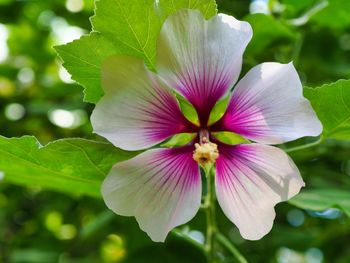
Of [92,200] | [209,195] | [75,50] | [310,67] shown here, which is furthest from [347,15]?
[92,200]

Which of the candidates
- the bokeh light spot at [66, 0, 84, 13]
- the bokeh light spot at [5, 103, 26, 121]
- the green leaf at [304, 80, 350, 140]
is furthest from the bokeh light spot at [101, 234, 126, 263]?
the green leaf at [304, 80, 350, 140]

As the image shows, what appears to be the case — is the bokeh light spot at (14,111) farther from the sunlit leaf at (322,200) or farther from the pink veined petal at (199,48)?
the pink veined petal at (199,48)

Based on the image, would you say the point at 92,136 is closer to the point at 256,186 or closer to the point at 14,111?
the point at 14,111

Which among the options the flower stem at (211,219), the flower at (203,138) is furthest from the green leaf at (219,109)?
the flower stem at (211,219)

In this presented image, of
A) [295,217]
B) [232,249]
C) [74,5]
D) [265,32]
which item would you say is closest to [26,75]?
[74,5]

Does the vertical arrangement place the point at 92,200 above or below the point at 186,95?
below

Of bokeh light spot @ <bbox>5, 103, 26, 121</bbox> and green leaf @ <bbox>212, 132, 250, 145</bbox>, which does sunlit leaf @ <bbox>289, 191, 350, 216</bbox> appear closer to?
green leaf @ <bbox>212, 132, 250, 145</bbox>

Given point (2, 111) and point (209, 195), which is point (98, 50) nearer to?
point (209, 195)

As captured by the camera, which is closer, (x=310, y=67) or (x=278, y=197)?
(x=278, y=197)
